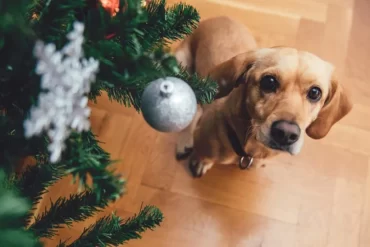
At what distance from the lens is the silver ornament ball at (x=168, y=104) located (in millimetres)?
503

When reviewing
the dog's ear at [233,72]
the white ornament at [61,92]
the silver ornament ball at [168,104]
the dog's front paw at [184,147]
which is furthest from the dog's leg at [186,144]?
the white ornament at [61,92]

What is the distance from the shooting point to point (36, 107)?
45 centimetres

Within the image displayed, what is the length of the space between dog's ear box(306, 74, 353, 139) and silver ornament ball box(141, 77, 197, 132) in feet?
2.12

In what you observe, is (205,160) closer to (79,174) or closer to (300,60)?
(300,60)

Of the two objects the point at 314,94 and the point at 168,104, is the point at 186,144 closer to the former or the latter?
the point at 314,94

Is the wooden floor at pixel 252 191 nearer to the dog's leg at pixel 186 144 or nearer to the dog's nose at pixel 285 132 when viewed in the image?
the dog's leg at pixel 186 144

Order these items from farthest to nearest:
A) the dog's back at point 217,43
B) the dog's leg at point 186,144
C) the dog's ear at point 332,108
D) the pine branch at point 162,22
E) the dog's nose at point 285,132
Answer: the dog's leg at point 186,144 < the dog's back at point 217,43 < the dog's ear at point 332,108 < the dog's nose at point 285,132 < the pine branch at point 162,22

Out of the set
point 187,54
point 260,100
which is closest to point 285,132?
point 260,100

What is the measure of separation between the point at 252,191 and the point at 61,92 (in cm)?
99

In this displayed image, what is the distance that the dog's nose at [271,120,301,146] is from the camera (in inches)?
37.9

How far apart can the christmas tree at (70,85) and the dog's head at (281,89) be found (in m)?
0.38

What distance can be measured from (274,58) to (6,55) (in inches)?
25.7

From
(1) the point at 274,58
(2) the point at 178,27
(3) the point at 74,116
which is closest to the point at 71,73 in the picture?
(3) the point at 74,116

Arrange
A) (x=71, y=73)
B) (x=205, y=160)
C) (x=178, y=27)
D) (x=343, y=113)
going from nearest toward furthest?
(x=71, y=73) < (x=178, y=27) < (x=343, y=113) < (x=205, y=160)
